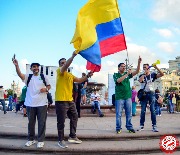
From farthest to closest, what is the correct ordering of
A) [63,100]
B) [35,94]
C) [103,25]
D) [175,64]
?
[175,64] → [103,25] → [35,94] → [63,100]

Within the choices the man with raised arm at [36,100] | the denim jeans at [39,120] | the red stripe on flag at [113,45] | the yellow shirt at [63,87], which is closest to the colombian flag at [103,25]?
the red stripe on flag at [113,45]

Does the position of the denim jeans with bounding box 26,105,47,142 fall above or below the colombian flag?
below

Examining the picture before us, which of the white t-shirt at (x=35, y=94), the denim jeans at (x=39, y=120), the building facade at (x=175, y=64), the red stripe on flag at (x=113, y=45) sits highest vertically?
the building facade at (x=175, y=64)

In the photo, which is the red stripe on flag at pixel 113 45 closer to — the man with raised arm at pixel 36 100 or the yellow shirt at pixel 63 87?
the yellow shirt at pixel 63 87

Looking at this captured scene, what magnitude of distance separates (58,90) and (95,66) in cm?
Answer: 102

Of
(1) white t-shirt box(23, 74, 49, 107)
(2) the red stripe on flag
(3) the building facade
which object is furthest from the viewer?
(3) the building facade

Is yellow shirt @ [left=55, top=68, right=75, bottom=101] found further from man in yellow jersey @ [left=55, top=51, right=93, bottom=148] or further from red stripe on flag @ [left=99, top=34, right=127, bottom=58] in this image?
red stripe on flag @ [left=99, top=34, right=127, bottom=58]

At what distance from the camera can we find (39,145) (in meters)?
6.13

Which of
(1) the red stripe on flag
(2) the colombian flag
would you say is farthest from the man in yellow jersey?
(1) the red stripe on flag

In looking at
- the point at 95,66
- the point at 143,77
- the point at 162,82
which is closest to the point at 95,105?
the point at 143,77

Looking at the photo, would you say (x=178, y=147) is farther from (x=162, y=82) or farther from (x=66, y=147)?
(x=162, y=82)

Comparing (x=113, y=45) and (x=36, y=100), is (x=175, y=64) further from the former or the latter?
(x=36, y=100)

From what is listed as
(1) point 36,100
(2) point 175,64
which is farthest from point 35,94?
(2) point 175,64

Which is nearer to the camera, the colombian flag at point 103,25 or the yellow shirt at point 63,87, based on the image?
the yellow shirt at point 63,87
